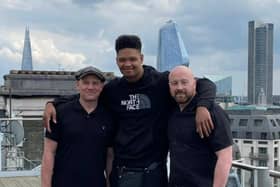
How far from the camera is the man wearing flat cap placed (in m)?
2.86

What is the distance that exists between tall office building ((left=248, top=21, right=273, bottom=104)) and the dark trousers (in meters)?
81.4

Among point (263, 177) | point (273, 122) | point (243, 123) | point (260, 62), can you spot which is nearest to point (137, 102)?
point (263, 177)

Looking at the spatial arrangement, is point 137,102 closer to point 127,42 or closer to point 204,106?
point 127,42

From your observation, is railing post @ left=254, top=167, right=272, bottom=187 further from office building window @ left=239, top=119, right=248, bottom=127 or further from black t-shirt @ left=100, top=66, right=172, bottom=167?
office building window @ left=239, top=119, right=248, bottom=127

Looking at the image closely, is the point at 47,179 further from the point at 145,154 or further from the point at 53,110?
the point at 145,154

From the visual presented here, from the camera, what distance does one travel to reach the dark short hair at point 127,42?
2840mm

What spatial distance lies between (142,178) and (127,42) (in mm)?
787

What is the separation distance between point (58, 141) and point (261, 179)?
177cm

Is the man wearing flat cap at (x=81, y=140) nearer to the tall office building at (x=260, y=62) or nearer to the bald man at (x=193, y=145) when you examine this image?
the bald man at (x=193, y=145)

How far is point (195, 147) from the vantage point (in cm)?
258

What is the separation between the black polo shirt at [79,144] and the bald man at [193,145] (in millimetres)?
461

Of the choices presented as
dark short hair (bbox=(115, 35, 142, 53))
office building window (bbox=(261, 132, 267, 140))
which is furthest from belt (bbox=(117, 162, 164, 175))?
office building window (bbox=(261, 132, 267, 140))

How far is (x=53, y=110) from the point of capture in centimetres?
292

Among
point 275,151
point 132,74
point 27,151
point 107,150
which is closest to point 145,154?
point 107,150
